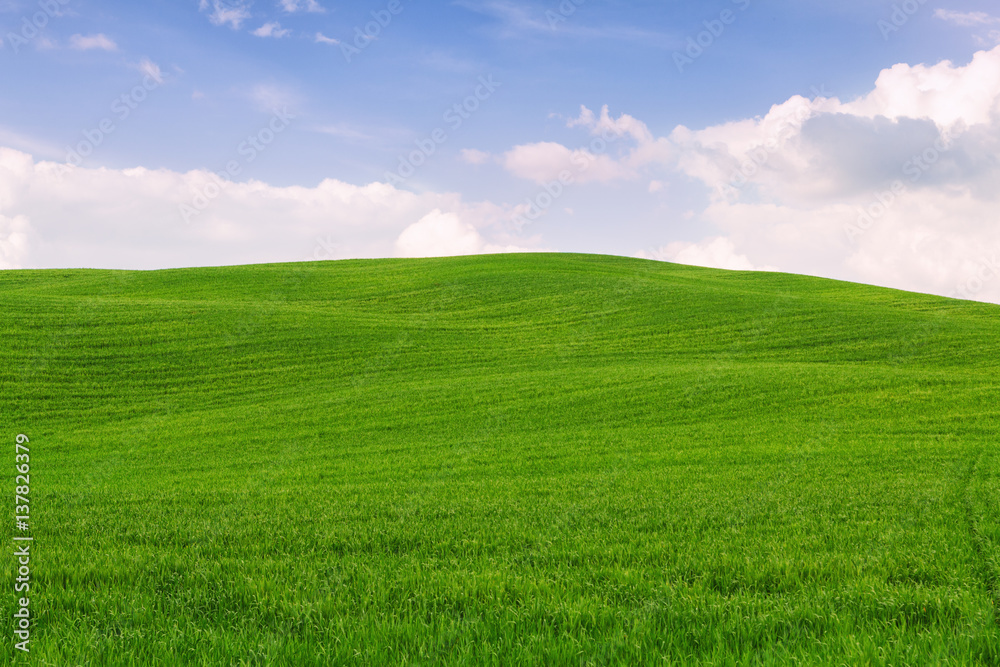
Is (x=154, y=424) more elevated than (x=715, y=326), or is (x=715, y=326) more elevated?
(x=715, y=326)

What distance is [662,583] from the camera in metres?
6.40

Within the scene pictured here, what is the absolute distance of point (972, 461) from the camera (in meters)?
15.2

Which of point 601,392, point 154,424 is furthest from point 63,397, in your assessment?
point 601,392

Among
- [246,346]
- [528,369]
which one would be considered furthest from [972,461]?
[246,346]

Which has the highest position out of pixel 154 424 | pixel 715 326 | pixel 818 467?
pixel 715 326

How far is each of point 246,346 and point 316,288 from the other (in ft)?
68.5

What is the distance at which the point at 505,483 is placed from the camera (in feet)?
47.1

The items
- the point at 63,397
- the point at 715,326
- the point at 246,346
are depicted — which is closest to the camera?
the point at 63,397

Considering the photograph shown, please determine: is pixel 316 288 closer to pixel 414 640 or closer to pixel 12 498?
pixel 12 498

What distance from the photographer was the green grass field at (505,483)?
5215 mm

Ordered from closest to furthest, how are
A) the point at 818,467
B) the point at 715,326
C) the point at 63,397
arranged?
the point at 818,467 → the point at 63,397 → the point at 715,326

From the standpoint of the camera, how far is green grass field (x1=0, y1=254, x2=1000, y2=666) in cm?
521

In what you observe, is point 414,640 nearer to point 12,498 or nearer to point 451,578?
point 451,578

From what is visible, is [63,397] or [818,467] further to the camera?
[63,397]
